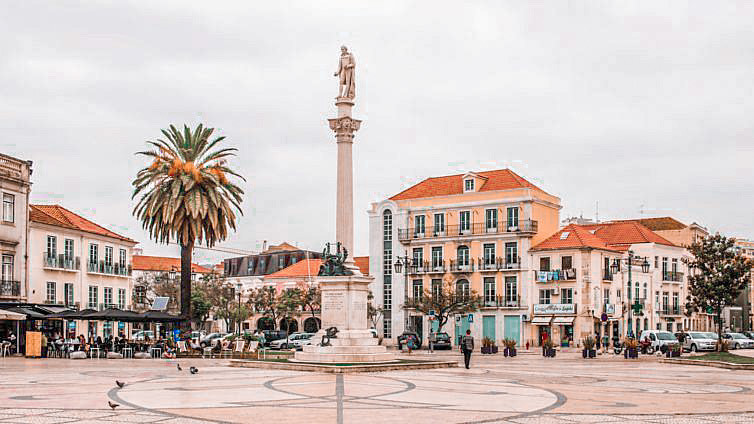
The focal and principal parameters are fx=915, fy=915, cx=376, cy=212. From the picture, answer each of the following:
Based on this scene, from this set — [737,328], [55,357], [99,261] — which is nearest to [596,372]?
[55,357]

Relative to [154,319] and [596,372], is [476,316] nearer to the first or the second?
[154,319]

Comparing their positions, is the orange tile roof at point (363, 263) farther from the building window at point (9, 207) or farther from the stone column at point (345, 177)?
the stone column at point (345, 177)

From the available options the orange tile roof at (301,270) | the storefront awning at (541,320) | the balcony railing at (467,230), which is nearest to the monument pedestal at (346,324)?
the storefront awning at (541,320)

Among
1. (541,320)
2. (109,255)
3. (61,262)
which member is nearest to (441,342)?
(541,320)

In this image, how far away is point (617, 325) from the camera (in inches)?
2906

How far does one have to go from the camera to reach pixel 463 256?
76.8 meters

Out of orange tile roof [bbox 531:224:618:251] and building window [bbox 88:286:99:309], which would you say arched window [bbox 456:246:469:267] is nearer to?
orange tile roof [bbox 531:224:618:251]

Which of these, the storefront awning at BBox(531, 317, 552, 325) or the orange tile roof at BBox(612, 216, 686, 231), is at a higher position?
the orange tile roof at BBox(612, 216, 686, 231)

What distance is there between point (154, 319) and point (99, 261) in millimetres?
19254

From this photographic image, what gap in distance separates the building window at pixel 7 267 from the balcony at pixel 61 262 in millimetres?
3925

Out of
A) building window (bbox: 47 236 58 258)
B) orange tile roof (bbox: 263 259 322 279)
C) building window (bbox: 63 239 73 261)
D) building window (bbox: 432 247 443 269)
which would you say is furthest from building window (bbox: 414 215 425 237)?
building window (bbox: 47 236 58 258)

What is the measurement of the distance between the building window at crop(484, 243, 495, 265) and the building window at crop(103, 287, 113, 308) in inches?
1181

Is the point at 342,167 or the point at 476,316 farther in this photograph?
the point at 476,316

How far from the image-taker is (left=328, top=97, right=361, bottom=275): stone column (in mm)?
35094
